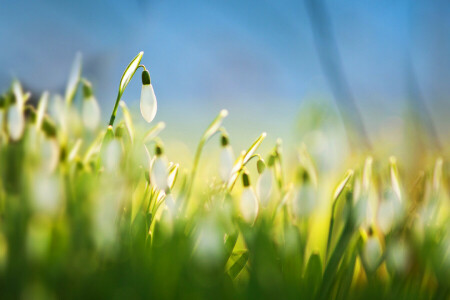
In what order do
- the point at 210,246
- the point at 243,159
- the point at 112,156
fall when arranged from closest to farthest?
1. the point at 210,246
2. the point at 112,156
3. the point at 243,159

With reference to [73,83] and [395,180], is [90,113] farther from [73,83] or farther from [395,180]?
[395,180]

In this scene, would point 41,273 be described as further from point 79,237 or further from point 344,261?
point 344,261

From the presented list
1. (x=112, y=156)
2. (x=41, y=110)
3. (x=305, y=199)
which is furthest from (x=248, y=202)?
(x=41, y=110)

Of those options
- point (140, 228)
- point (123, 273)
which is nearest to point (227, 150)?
point (140, 228)

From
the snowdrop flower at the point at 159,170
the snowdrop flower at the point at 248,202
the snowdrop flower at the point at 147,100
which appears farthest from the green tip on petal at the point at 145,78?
the snowdrop flower at the point at 248,202

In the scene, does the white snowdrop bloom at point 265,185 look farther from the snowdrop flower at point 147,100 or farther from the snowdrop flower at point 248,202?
the snowdrop flower at point 147,100

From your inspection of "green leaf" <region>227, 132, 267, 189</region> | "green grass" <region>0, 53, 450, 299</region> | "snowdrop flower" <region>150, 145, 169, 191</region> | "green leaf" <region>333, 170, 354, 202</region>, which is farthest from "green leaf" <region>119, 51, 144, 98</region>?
"green leaf" <region>333, 170, 354, 202</region>
